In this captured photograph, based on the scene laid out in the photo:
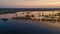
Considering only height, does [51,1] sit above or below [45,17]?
above

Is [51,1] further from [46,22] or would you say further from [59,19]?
[46,22]

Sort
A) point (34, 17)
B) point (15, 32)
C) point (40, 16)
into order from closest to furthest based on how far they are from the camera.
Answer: point (15, 32) < point (40, 16) < point (34, 17)

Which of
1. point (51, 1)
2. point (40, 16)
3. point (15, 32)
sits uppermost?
point (51, 1)

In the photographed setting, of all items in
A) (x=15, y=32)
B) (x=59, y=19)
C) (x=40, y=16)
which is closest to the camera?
(x=15, y=32)

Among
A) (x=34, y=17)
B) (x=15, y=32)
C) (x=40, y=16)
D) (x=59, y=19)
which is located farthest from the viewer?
(x=34, y=17)

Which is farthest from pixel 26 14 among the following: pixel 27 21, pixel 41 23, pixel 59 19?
pixel 59 19

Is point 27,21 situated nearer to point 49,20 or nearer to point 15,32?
point 49,20

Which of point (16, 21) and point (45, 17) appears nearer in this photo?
point (45, 17)

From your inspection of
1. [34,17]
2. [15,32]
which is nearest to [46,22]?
[34,17]

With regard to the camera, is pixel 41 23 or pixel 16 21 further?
pixel 16 21
